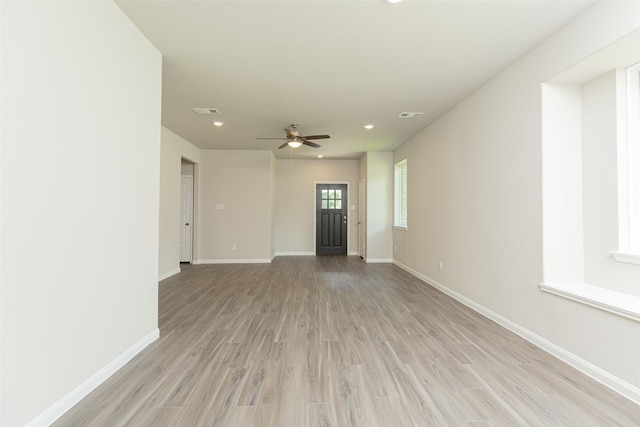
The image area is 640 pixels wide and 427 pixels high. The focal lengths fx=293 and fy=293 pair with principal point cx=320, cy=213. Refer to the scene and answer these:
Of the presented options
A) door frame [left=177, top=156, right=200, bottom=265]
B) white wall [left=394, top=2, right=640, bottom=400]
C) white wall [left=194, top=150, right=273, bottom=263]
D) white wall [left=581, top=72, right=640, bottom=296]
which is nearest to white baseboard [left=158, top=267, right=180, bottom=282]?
door frame [left=177, top=156, right=200, bottom=265]

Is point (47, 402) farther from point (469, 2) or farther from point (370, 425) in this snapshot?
point (469, 2)

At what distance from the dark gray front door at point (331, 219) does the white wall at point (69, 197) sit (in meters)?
5.68

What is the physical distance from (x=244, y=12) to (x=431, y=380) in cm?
286

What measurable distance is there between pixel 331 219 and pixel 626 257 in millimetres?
6179

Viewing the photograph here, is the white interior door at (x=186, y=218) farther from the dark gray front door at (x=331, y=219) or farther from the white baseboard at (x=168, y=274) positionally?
the dark gray front door at (x=331, y=219)

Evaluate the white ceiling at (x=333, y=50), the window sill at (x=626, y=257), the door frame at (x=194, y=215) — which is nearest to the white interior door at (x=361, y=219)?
the white ceiling at (x=333, y=50)

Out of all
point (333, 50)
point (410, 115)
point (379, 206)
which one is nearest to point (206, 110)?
point (333, 50)

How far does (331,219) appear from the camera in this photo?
7961mm

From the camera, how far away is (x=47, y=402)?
1.50 metres

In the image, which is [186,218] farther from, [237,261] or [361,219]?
[361,219]

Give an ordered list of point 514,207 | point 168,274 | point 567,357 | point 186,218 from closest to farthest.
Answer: point 567,357, point 514,207, point 168,274, point 186,218

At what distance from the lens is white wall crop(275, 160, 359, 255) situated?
7863mm

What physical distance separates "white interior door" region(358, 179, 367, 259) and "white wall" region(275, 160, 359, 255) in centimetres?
34

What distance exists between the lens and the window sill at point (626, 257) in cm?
200
